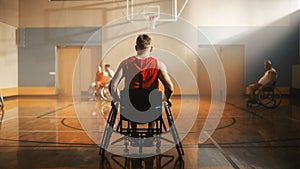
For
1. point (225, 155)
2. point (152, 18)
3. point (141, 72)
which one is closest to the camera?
point (141, 72)

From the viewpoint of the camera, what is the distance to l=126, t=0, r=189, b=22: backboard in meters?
10.8

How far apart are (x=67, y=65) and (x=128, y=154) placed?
370 inches

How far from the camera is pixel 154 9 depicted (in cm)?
1102

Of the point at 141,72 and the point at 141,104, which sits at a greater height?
the point at 141,72

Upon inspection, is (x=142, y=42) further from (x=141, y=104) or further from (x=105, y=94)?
(x=105, y=94)

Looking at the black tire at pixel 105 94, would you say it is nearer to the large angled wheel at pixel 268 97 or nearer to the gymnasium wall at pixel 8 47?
the gymnasium wall at pixel 8 47

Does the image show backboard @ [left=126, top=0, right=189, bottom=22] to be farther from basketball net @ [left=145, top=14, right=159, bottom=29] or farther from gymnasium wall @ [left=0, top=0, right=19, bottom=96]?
gymnasium wall @ [left=0, top=0, right=19, bottom=96]

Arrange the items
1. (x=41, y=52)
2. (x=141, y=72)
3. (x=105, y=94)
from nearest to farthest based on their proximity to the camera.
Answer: (x=141, y=72)
(x=105, y=94)
(x=41, y=52)

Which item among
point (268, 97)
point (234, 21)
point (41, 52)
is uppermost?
point (234, 21)

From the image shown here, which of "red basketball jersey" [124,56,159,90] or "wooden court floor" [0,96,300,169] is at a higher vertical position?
"red basketball jersey" [124,56,159,90]

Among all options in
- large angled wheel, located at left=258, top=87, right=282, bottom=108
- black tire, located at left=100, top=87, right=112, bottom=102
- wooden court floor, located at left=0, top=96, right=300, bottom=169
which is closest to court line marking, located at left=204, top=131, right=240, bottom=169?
wooden court floor, located at left=0, top=96, right=300, bottom=169

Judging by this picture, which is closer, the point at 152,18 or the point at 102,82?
the point at 102,82

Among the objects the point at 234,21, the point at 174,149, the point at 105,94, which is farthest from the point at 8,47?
the point at 174,149

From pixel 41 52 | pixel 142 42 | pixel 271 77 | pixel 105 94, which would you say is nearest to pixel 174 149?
pixel 142 42
